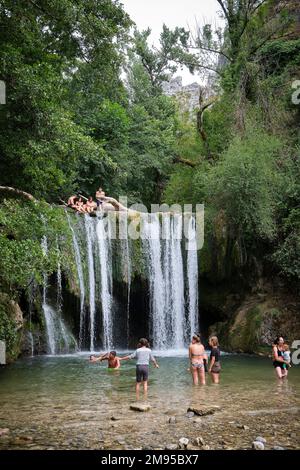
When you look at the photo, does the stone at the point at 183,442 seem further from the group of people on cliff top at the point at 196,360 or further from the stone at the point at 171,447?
the group of people on cliff top at the point at 196,360

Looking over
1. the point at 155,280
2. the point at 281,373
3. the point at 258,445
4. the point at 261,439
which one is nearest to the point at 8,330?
the point at 261,439

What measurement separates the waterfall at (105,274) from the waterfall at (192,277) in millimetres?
3654

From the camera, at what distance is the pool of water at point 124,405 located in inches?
250

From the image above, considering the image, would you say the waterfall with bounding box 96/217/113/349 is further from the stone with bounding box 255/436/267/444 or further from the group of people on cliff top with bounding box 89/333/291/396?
the stone with bounding box 255/436/267/444

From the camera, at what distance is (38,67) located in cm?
1150

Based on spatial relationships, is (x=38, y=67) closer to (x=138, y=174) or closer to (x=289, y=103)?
(x=289, y=103)

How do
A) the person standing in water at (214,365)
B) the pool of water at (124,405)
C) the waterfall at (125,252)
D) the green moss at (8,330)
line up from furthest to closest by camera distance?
the waterfall at (125,252)
the person standing in water at (214,365)
the green moss at (8,330)
the pool of water at (124,405)

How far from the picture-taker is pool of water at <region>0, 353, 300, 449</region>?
636 cm

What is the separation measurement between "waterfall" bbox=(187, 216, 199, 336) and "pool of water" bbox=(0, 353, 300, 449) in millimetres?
6420

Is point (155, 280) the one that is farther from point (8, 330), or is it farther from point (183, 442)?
point (183, 442)

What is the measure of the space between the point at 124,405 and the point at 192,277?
1311 centimetres

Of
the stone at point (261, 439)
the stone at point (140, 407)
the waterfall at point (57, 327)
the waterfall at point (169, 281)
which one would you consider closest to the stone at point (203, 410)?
the stone at point (140, 407)

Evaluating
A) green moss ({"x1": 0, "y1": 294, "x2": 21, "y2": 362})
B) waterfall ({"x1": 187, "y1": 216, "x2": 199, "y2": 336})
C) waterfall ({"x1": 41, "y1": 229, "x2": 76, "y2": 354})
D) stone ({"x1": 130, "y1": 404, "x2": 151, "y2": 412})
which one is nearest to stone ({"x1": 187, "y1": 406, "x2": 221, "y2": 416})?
stone ({"x1": 130, "y1": 404, "x2": 151, "y2": 412})

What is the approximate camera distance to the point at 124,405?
8.59 m
